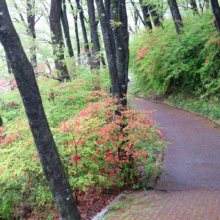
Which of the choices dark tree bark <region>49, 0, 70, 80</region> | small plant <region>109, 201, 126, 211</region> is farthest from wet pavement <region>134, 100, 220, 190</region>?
dark tree bark <region>49, 0, 70, 80</region>

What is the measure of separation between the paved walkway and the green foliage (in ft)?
8.62

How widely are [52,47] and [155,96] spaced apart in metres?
9.23

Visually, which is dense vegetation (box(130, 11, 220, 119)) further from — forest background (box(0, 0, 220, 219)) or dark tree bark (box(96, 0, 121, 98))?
dark tree bark (box(96, 0, 121, 98))

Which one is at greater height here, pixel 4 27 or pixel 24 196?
pixel 4 27

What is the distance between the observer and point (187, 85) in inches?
556

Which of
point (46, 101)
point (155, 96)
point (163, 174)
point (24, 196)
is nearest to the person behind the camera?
point (24, 196)

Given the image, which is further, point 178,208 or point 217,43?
point 217,43

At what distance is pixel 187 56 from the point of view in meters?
13.4

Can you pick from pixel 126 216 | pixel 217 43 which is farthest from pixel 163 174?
pixel 217 43

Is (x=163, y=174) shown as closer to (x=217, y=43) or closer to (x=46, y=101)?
(x=46, y=101)

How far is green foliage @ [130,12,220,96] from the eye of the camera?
11.1m

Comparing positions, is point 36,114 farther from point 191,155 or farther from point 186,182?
point 191,155

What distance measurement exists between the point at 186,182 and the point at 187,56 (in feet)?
30.0

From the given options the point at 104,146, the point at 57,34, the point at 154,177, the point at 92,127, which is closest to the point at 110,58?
the point at 92,127
